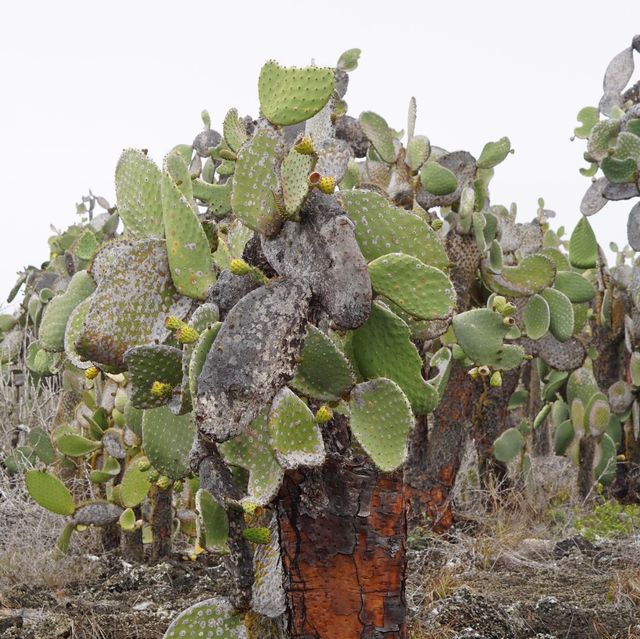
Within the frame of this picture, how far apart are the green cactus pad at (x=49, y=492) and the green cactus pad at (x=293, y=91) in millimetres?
2484

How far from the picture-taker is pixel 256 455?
1761 mm

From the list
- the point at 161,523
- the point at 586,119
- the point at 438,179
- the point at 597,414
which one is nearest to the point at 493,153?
the point at 438,179

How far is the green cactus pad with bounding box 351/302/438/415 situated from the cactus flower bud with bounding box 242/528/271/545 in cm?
40

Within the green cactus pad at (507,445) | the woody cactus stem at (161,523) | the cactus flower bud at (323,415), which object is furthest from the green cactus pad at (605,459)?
the cactus flower bud at (323,415)

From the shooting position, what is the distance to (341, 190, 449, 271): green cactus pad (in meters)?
1.93

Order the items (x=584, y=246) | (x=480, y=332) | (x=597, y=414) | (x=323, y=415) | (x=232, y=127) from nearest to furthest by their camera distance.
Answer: (x=323, y=415) < (x=232, y=127) < (x=480, y=332) < (x=584, y=246) < (x=597, y=414)

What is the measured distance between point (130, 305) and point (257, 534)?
1.80ft

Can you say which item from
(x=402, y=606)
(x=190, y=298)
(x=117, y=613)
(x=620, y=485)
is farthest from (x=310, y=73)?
(x=620, y=485)

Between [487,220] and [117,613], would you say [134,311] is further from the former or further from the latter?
[487,220]

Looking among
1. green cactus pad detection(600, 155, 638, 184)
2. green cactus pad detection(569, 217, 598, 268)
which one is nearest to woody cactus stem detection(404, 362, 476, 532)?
green cactus pad detection(569, 217, 598, 268)

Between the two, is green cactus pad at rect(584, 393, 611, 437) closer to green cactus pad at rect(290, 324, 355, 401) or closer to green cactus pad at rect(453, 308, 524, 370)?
green cactus pad at rect(453, 308, 524, 370)

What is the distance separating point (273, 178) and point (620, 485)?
205 inches

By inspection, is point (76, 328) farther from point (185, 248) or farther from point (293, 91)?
point (293, 91)

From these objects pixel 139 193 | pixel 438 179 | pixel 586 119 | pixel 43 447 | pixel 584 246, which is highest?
pixel 586 119
